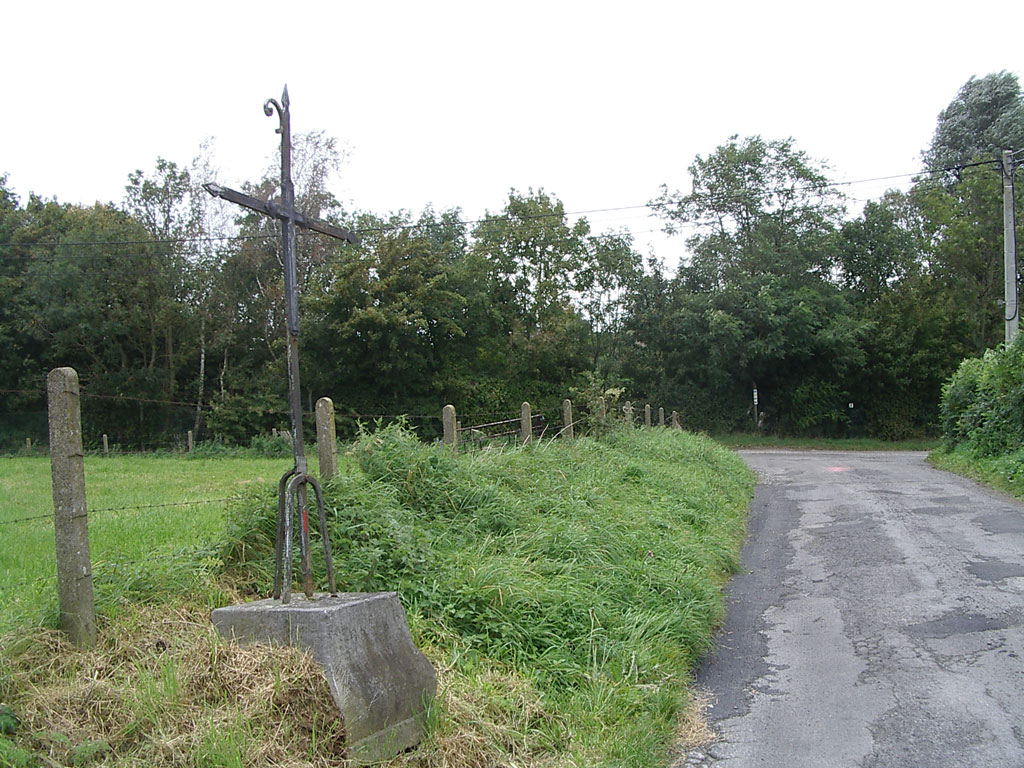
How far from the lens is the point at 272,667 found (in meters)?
4.02

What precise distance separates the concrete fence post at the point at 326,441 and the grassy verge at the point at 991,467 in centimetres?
1099

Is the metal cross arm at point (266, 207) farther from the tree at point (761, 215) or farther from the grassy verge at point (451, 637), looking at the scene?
the tree at point (761, 215)

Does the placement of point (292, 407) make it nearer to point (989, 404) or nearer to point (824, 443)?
point (989, 404)

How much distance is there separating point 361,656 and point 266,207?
7.84ft

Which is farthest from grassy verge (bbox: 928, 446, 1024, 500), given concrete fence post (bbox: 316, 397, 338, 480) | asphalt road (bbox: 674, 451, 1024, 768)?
concrete fence post (bbox: 316, 397, 338, 480)

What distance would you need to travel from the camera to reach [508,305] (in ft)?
120

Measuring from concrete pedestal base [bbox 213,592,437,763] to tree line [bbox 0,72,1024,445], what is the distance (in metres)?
26.4

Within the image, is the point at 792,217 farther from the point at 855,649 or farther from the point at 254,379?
the point at 855,649

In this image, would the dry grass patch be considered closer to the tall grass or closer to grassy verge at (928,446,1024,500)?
the tall grass

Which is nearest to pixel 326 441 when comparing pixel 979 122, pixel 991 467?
pixel 991 467

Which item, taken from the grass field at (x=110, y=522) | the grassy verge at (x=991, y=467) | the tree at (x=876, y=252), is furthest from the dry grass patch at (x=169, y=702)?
the tree at (x=876, y=252)

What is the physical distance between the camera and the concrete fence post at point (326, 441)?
6508mm

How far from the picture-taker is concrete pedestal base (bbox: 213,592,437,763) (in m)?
3.97

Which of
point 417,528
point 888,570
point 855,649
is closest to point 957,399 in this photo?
point 888,570
